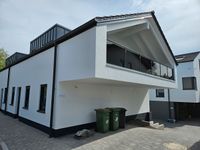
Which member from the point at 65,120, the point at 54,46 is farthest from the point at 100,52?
the point at 65,120

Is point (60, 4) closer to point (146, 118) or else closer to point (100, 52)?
point (100, 52)

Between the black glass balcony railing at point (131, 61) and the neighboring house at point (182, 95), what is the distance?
7.18 m

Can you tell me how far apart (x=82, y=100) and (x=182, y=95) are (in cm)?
1418

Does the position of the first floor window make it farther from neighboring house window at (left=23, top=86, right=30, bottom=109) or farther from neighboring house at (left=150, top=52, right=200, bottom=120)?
neighboring house at (left=150, top=52, right=200, bottom=120)

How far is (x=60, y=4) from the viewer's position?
7.90m

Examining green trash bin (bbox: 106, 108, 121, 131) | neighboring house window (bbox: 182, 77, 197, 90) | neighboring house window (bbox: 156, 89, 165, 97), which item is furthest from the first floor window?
neighboring house window (bbox: 182, 77, 197, 90)

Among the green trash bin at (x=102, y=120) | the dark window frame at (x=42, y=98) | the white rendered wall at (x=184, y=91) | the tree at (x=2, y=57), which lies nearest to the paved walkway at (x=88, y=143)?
the green trash bin at (x=102, y=120)

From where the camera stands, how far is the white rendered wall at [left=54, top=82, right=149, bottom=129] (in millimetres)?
7078

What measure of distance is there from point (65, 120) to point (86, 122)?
4.61 feet

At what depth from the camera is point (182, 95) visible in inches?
674

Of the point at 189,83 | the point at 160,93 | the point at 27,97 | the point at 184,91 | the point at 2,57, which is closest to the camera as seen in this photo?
the point at 27,97

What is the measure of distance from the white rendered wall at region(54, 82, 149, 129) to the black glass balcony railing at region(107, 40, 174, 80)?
252cm

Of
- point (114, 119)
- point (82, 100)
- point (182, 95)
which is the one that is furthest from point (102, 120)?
point (182, 95)

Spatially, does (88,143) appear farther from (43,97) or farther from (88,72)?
(43,97)
